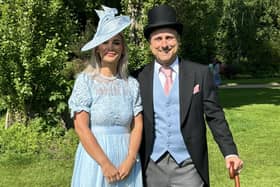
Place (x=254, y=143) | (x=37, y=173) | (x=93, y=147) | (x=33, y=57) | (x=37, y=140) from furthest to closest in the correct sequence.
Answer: (x=254, y=143) < (x=33, y=57) < (x=37, y=140) < (x=37, y=173) < (x=93, y=147)

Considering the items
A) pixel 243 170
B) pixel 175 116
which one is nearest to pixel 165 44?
pixel 175 116

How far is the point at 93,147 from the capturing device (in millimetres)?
3396

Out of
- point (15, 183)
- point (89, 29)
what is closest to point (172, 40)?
point (15, 183)

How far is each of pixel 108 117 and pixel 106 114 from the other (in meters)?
0.02

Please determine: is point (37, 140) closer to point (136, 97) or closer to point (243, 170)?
point (243, 170)

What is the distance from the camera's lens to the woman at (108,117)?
343cm

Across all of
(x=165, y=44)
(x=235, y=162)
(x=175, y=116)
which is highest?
(x=165, y=44)

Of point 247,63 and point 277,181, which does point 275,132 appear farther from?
point 247,63

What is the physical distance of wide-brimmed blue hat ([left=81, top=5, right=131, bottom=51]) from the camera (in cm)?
350

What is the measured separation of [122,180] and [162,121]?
44 cm

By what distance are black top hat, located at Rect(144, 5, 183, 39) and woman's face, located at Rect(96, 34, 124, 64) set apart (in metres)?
0.22

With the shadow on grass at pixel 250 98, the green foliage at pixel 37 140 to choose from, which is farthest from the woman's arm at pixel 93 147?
the shadow on grass at pixel 250 98

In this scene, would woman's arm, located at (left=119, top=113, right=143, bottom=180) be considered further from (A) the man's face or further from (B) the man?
(A) the man's face

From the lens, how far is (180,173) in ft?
11.7
